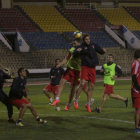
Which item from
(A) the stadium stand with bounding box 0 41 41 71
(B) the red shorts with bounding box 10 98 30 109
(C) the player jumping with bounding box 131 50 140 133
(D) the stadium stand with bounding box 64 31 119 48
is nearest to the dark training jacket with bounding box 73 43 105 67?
(B) the red shorts with bounding box 10 98 30 109

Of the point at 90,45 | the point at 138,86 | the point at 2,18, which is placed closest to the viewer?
the point at 138,86

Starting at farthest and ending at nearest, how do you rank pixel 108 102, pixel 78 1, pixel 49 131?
pixel 78 1
pixel 108 102
pixel 49 131

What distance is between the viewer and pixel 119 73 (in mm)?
16672

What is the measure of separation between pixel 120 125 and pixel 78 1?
1487 inches

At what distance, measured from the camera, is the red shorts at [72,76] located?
16.2m

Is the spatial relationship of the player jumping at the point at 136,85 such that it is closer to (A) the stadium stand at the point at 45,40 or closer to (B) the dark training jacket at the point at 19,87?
(B) the dark training jacket at the point at 19,87

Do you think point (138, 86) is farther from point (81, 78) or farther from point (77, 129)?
point (81, 78)

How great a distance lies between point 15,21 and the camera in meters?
42.4

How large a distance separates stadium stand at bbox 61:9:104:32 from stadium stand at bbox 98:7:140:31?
50.9 inches

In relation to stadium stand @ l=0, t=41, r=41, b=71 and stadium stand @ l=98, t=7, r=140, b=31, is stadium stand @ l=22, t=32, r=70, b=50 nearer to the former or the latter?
stadium stand @ l=0, t=41, r=41, b=71

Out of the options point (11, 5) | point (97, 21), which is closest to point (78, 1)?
point (97, 21)

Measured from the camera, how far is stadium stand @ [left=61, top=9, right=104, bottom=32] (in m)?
45.3

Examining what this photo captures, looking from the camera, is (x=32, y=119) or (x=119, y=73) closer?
(x=32, y=119)

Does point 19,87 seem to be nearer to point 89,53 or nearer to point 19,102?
point 19,102
